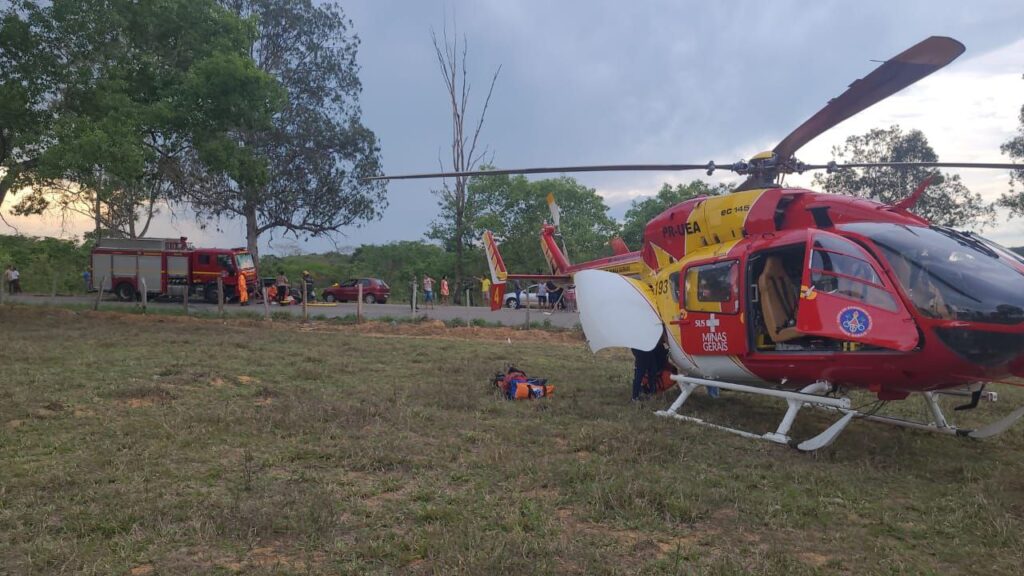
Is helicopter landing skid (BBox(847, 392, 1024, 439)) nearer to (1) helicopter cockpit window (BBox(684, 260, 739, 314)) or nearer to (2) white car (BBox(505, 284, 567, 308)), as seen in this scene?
(1) helicopter cockpit window (BBox(684, 260, 739, 314))

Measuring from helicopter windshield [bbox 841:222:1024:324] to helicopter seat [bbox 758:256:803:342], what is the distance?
44.3 inches

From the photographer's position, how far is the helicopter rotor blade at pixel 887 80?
4832 mm

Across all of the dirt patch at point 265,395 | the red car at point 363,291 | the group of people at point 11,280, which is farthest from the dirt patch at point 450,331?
the group of people at point 11,280

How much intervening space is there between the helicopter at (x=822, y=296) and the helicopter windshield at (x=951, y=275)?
0.4 inches

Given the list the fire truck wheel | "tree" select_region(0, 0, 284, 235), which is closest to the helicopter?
"tree" select_region(0, 0, 284, 235)

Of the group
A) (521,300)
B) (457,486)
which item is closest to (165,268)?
(521,300)

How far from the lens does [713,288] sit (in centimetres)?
711

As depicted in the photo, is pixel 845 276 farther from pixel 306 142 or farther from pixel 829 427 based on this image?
pixel 306 142

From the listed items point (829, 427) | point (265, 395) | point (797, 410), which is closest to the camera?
point (797, 410)

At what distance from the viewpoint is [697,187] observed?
46.6 meters

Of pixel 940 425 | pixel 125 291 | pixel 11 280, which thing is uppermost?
pixel 11 280

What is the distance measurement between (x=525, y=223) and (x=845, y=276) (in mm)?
40954

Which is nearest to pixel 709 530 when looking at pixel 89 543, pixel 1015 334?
pixel 1015 334

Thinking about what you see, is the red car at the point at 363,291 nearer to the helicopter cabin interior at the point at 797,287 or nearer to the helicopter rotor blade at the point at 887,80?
the helicopter cabin interior at the point at 797,287
